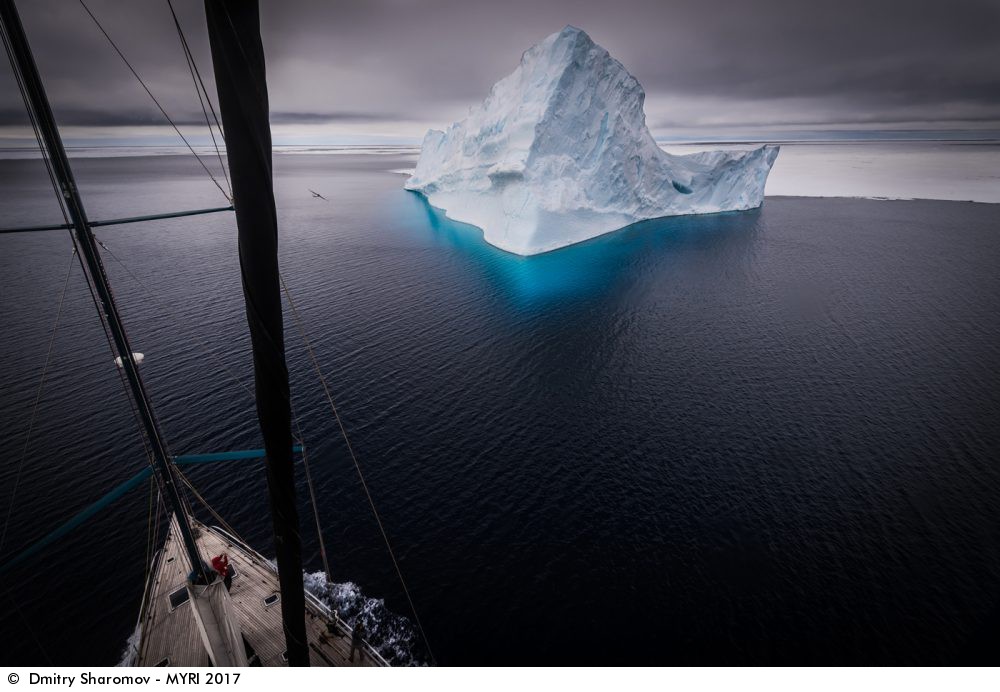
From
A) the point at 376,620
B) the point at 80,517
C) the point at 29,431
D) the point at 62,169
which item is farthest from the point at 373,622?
the point at 29,431

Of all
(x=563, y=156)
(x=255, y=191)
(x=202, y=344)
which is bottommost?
(x=255, y=191)

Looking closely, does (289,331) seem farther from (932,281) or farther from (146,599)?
(932,281)

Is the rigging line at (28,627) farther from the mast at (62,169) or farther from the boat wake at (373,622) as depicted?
the mast at (62,169)

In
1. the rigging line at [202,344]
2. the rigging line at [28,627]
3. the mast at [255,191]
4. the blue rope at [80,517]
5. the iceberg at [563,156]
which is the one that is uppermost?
the iceberg at [563,156]

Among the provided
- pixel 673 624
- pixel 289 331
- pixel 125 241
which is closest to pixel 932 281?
pixel 673 624

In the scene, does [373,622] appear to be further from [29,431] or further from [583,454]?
[29,431]

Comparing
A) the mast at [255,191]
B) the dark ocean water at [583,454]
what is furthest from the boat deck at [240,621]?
the mast at [255,191]
